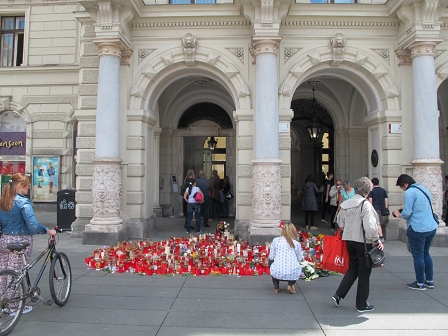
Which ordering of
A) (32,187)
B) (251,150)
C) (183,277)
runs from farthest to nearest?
(32,187) → (251,150) → (183,277)

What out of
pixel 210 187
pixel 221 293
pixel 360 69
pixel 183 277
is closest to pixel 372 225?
pixel 221 293

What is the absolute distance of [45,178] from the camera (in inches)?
596

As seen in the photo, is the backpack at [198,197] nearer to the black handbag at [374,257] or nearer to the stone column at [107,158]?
the stone column at [107,158]

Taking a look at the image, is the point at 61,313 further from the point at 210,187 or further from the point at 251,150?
the point at 210,187

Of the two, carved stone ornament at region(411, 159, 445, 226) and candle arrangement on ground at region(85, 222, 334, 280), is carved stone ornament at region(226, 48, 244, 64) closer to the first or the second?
candle arrangement on ground at region(85, 222, 334, 280)

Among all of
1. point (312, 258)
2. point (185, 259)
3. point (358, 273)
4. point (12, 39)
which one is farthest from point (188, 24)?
point (12, 39)

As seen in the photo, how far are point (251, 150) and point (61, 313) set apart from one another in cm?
612

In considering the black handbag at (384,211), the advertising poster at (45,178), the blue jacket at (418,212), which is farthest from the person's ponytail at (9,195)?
the advertising poster at (45,178)

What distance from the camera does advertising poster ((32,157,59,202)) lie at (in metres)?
15.1

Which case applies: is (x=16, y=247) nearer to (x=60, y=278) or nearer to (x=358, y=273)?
(x=60, y=278)

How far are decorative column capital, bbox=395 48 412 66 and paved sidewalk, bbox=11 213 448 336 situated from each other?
5.63 m

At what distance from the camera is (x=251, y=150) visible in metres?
9.62

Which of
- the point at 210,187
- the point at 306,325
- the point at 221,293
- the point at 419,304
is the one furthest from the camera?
the point at 210,187

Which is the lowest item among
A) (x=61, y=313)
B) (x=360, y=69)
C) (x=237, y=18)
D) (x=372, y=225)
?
(x=61, y=313)
